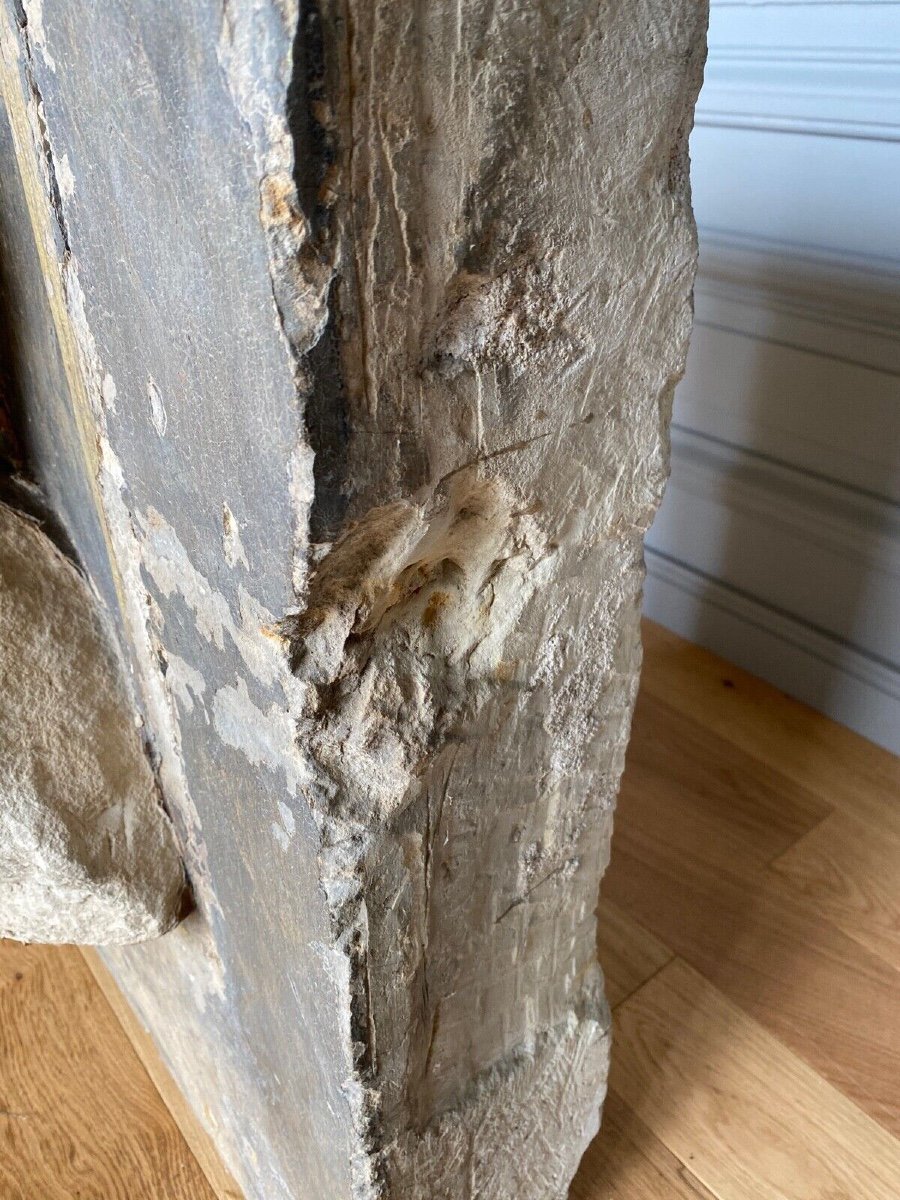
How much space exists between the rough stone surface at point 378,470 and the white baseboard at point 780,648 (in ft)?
3.24

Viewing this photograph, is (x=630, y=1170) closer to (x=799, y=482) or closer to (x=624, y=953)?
(x=624, y=953)

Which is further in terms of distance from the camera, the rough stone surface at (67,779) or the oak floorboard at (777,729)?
the oak floorboard at (777,729)

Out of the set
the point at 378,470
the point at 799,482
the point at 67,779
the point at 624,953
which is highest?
the point at 378,470

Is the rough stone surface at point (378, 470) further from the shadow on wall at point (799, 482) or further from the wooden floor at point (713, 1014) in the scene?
the shadow on wall at point (799, 482)

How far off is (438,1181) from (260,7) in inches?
35.7

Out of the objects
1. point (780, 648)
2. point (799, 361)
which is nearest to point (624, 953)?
point (780, 648)

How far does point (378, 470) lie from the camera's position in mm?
527

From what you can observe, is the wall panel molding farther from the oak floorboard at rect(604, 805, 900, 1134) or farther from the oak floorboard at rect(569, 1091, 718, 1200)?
the oak floorboard at rect(569, 1091, 718, 1200)

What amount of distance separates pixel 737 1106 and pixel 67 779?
0.89 m

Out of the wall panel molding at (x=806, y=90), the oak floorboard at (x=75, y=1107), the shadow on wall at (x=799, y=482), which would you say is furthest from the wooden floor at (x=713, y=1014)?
the wall panel molding at (x=806, y=90)

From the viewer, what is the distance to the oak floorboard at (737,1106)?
113 centimetres

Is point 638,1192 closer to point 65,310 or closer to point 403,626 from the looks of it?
point 403,626

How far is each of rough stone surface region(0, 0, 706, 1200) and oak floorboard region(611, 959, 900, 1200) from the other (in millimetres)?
329

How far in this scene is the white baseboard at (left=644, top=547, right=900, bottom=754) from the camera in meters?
1.71
